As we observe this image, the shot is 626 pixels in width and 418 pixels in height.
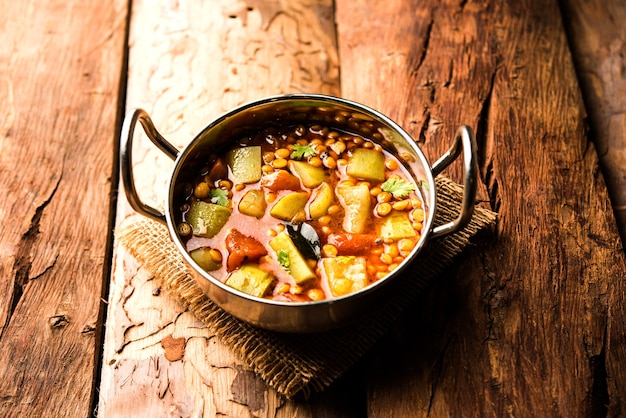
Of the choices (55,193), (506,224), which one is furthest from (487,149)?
(55,193)

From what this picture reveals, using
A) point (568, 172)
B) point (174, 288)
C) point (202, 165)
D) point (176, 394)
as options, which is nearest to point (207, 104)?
point (202, 165)

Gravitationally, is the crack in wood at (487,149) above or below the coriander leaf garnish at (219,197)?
above

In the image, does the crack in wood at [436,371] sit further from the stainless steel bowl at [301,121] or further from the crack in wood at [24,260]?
the crack in wood at [24,260]

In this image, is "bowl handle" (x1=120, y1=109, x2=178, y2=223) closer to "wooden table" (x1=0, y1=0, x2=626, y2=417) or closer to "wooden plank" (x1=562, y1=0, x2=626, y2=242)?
"wooden table" (x1=0, y1=0, x2=626, y2=417)

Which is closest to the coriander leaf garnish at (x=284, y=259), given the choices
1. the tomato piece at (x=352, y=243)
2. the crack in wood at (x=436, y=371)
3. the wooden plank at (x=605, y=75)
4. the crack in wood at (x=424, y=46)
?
the tomato piece at (x=352, y=243)

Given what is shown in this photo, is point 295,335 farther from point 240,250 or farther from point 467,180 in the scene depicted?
point 467,180

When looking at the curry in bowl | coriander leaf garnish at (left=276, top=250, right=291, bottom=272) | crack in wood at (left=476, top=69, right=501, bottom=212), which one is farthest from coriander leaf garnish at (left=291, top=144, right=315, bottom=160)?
crack in wood at (left=476, top=69, right=501, bottom=212)
